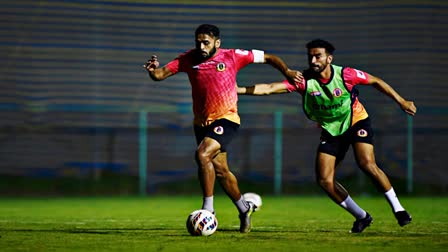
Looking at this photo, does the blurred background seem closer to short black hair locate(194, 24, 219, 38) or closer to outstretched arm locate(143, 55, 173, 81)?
outstretched arm locate(143, 55, 173, 81)

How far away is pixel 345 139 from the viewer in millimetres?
10133

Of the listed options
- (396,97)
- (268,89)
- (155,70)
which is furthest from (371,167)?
(155,70)

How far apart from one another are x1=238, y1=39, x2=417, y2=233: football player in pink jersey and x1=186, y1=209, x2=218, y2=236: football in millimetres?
1329

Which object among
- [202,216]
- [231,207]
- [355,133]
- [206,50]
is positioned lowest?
[231,207]

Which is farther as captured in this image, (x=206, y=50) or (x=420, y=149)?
(x=420, y=149)

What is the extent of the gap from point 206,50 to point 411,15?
12817mm

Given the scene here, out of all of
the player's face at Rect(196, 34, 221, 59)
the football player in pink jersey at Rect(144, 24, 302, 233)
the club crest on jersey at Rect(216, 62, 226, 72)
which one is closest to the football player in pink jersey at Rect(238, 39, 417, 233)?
the football player in pink jersey at Rect(144, 24, 302, 233)

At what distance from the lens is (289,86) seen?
1012 centimetres

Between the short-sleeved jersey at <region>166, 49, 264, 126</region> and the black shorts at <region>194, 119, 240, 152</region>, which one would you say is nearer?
the black shorts at <region>194, 119, 240, 152</region>

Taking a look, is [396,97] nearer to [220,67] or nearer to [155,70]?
[220,67]

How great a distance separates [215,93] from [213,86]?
0.08 metres

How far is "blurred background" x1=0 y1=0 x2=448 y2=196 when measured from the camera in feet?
68.4

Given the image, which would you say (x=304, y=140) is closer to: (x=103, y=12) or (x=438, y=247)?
(x=103, y=12)

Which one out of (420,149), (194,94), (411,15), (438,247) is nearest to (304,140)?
(420,149)
